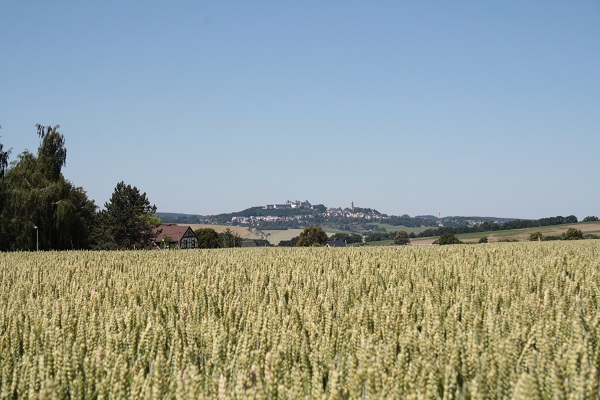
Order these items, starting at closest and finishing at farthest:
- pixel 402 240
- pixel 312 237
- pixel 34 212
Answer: pixel 34 212 → pixel 312 237 → pixel 402 240

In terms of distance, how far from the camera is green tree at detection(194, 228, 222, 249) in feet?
307

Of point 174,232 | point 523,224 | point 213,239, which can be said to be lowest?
point 213,239

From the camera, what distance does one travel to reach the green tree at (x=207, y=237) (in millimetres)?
93600

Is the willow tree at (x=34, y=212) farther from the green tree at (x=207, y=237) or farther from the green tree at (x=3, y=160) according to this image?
the green tree at (x=207, y=237)

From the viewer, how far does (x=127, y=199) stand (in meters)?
55.0

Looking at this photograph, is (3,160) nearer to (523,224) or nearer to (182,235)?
(182,235)

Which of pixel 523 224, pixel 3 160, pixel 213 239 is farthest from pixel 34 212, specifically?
pixel 523 224

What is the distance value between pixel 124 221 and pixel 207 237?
1736 inches

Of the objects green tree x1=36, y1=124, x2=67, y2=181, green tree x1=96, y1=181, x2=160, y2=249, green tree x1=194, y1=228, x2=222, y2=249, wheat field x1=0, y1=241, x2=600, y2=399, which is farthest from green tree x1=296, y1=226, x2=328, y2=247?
wheat field x1=0, y1=241, x2=600, y2=399

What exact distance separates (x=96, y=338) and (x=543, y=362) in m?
2.98

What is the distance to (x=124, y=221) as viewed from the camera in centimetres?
5288

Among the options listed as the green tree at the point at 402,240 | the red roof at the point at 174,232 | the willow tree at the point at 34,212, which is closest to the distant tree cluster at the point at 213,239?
the red roof at the point at 174,232

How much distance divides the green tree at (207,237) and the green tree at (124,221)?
3727 centimetres

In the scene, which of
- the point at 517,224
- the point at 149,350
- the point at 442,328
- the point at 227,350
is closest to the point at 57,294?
the point at 149,350
